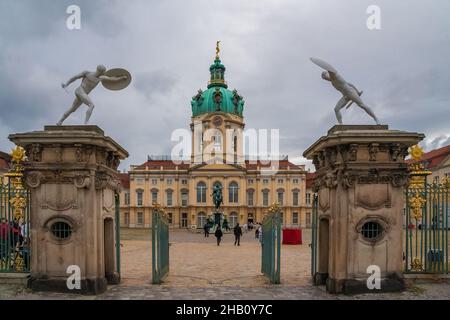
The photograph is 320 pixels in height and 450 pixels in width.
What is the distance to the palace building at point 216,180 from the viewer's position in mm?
64125

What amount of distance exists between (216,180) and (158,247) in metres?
52.7

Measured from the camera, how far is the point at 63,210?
31.6 feet

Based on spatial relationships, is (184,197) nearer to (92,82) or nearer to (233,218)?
(233,218)

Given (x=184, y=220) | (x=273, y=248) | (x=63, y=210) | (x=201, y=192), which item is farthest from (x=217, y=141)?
(x=63, y=210)

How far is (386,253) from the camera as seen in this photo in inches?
382

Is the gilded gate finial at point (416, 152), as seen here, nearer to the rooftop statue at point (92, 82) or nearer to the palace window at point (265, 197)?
the rooftop statue at point (92, 82)

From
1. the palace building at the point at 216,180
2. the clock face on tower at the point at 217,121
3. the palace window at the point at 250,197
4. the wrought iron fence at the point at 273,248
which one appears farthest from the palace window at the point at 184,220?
the wrought iron fence at the point at 273,248

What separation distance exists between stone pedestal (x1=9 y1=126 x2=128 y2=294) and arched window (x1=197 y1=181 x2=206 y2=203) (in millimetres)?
54623

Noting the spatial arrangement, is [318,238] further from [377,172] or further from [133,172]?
[133,172]

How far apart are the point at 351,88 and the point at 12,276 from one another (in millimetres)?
9538

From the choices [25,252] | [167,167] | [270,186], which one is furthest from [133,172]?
[25,252]

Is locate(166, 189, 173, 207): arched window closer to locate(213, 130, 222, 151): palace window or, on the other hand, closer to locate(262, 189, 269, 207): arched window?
locate(213, 130, 222, 151): palace window

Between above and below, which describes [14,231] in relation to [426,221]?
below

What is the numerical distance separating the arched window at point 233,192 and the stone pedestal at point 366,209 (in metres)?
54.7
